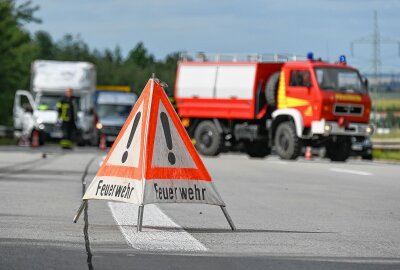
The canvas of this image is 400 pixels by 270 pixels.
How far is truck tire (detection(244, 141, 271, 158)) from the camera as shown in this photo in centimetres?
4262

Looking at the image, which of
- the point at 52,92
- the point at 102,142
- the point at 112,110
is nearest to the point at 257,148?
the point at 102,142

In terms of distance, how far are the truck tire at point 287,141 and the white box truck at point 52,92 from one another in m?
14.0

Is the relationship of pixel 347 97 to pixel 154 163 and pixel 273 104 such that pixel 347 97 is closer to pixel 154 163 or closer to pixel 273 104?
pixel 273 104

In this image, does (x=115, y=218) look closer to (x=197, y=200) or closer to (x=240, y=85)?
(x=197, y=200)

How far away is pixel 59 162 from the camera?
3072 centimetres

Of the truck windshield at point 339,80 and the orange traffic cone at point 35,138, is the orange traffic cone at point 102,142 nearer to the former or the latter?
the orange traffic cone at point 35,138

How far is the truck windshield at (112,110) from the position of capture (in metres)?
55.8

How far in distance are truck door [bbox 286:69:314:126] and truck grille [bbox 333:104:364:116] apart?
79cm

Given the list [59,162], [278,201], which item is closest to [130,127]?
[278,201]

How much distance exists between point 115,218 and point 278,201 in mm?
4301

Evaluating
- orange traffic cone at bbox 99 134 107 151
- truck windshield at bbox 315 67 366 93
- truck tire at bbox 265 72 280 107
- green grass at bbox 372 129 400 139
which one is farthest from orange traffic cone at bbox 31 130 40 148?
green grass at bbox 372 129 400 139

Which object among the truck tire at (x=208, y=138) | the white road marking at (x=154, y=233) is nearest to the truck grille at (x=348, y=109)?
the truck tire at (x=208, y=138)

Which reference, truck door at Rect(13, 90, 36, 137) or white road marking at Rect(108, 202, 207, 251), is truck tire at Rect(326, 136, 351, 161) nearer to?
truck door at Rect(13, 90, 36, 137)

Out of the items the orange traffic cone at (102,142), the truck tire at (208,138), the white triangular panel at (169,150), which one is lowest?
the orange traffic cone at (102,142)
